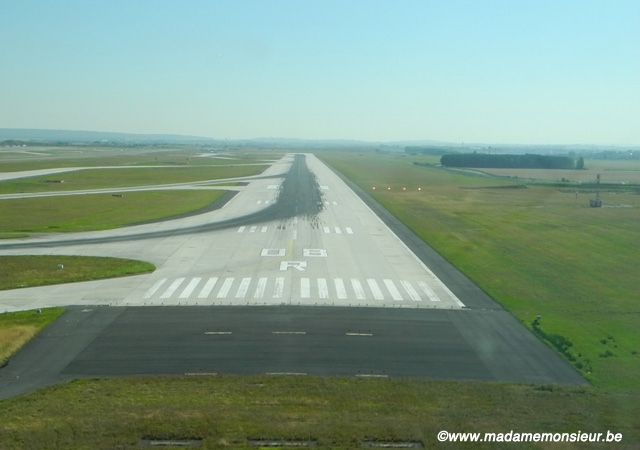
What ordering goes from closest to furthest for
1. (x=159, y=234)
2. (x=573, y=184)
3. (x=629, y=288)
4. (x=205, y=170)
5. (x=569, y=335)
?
(x=569, y=335) < (x=629, y=288) < (x=159, y=234) < (x=573, y=184) < (x=205, y=170)

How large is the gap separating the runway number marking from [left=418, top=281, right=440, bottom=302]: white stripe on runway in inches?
305

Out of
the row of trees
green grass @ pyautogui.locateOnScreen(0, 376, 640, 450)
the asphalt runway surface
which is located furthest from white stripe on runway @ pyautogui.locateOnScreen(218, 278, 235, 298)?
the row of trees

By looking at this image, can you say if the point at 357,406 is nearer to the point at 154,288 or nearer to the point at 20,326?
the point at 20,326

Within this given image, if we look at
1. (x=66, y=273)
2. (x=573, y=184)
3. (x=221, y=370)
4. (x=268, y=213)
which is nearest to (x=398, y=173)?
(x=573, y=184)

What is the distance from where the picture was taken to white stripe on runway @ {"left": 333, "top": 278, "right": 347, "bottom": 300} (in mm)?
32344

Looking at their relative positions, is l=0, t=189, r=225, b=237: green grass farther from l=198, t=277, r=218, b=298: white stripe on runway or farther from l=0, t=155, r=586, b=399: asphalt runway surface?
l=198, t=277, r=218, b=298: white stripe on runway

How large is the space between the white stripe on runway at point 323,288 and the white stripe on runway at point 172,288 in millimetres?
8119

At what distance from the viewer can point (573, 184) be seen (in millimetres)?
104938

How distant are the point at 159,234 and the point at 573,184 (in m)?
79.7

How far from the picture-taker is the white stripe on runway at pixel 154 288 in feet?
107

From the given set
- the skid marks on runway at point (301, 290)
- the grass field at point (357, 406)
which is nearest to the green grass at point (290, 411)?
the grass field at point (357, 406)

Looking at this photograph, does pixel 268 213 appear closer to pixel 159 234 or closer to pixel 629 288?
pixel 159 234

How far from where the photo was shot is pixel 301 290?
33.5 meters

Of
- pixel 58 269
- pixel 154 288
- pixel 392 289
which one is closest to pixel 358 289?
pixel 392 289
